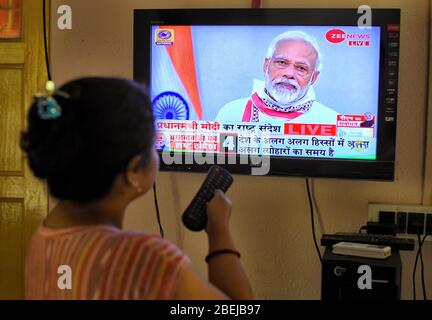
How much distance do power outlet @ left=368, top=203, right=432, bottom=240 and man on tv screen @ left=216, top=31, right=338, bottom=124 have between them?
0.44m

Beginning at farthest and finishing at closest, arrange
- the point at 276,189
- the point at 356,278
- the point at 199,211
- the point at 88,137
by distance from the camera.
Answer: the point at 276,189, the point at 356,278, the point at 199,211, the point at 88,137

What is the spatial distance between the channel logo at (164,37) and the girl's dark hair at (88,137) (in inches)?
49.4

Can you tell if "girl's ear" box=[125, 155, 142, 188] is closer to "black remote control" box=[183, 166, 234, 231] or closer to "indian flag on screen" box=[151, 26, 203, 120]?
"black remote control" box=[183, 166, 234, 231]

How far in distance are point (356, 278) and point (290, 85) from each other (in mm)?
795

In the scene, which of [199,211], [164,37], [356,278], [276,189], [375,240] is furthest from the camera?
[276,189]

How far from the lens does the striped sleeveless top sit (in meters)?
1.01

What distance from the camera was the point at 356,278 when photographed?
5.88 feet

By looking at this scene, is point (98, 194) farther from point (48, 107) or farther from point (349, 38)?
point (349, 38)

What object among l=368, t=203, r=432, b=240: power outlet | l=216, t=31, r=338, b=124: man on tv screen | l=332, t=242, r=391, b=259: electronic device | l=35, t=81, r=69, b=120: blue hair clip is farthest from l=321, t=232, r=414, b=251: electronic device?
l=35, t=81, r=69, b=120: blue hair clip

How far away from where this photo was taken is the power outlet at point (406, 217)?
7.55ft

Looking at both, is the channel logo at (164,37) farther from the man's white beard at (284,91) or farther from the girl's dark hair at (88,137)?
the girl's dark hair at (88,137)

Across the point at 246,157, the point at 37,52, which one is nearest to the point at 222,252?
the point at 246,157

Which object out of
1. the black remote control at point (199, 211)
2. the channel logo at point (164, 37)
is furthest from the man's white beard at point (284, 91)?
the black remote control at point (199, 211)

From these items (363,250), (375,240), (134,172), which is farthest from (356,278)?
(134,172)
